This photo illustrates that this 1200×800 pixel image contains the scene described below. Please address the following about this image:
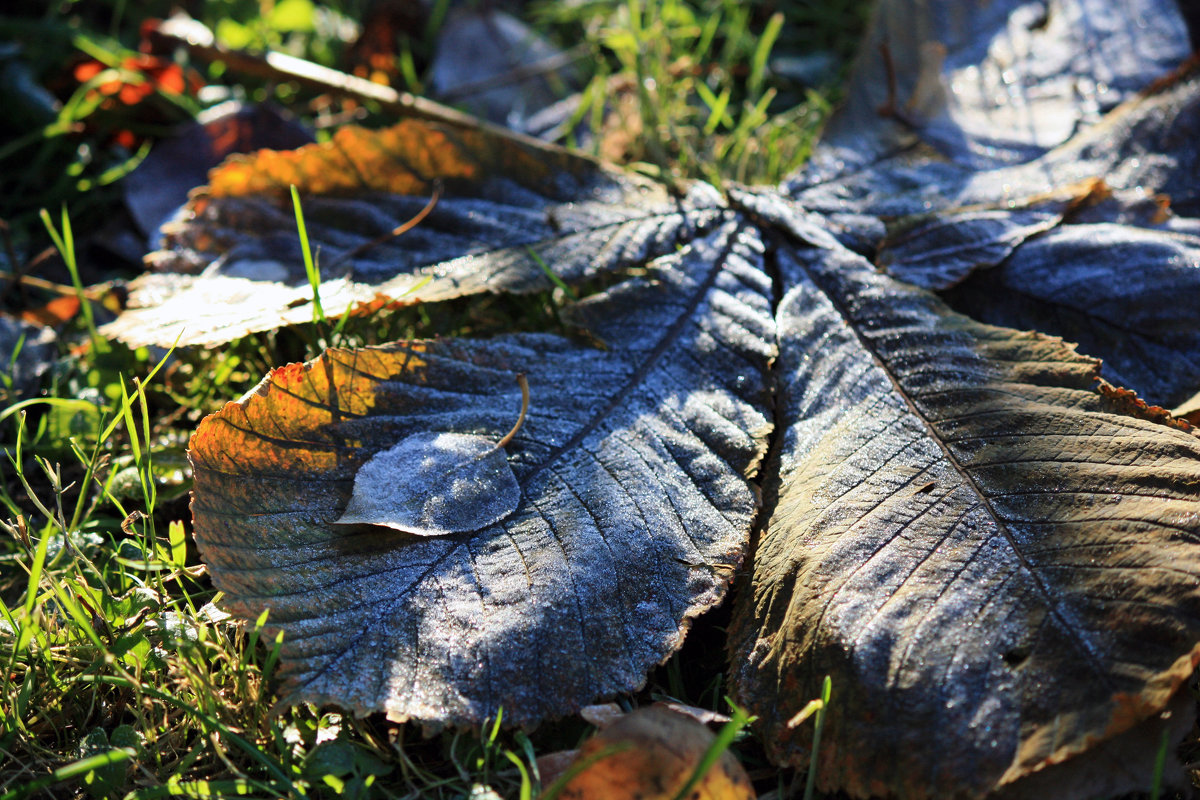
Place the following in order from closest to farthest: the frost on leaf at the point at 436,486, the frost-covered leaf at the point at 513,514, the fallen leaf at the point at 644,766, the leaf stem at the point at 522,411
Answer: the fallen leaf at the point at 644,766 → the frost-covered leaf at the point at 513,514 → the frost on leaf at the point at 436,486 → the leaf stem at the point at 522,411

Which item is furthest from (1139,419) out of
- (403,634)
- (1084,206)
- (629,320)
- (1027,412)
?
(403,634)

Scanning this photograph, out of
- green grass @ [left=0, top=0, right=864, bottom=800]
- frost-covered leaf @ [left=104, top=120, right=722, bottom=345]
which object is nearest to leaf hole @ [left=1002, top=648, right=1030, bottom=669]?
green grass @ [left=0, top=0, right=864, bottom=800]

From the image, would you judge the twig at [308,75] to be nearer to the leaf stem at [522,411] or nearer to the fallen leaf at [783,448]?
the fallen leaf at [783,448]

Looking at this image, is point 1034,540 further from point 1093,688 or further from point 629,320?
point 629,320

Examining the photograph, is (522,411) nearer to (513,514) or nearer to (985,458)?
(513,514)

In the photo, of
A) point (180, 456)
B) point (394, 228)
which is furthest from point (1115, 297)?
point (180, 456)

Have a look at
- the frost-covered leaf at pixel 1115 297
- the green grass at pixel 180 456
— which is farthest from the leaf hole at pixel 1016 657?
the frost-covered leaf at pixel 1115 297
